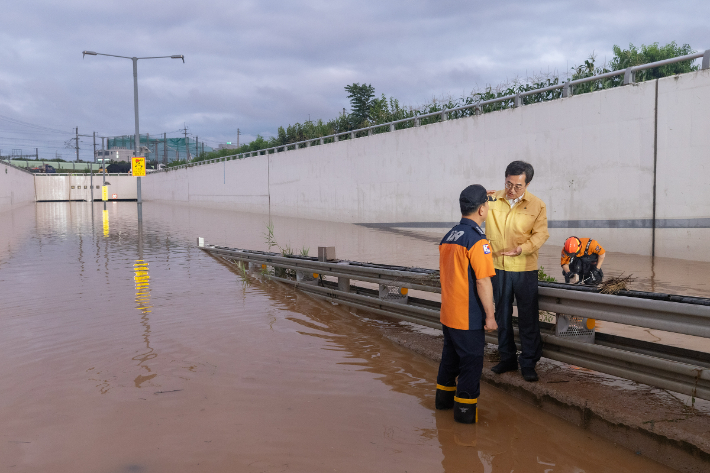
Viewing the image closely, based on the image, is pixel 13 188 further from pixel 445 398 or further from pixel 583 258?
pixel 445 398

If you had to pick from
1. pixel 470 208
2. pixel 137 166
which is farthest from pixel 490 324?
pixel 137 166

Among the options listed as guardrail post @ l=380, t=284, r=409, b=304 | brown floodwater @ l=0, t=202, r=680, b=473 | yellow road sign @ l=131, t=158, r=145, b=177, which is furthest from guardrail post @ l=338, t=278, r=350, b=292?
yellow road sign @ l=131, t=158, r=145, b=177

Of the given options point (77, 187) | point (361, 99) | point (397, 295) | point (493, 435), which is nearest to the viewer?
point (493, 435)

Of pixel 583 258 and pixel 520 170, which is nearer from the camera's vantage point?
pixel 520 170

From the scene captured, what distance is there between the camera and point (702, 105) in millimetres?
11734

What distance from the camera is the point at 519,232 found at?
4.58 metres

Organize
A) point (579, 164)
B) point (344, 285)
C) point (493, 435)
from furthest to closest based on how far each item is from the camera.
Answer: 1. point (579, 164)
2. point (344, 285)
3. point (493, 435)

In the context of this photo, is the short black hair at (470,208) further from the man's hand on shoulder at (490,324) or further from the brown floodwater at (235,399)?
the brown floodwater at (235,399)

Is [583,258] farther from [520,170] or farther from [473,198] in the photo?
[473,198]

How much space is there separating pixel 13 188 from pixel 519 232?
55.9m

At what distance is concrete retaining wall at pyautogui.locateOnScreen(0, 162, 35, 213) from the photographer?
142ft

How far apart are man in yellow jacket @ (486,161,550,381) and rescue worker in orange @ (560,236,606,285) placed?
2870 mm

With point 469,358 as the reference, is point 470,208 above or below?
above

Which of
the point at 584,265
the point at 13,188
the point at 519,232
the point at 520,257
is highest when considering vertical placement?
the point at 13,188
